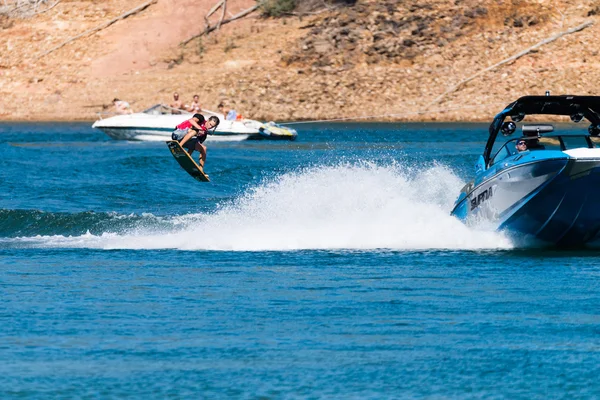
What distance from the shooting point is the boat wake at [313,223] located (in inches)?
697

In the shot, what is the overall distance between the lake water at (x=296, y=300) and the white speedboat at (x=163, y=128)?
65.8 ft

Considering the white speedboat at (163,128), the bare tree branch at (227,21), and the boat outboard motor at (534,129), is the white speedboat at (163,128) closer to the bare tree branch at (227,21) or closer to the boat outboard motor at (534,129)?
the bare tree branch at (227,21)

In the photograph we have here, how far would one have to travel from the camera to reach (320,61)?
61781mm

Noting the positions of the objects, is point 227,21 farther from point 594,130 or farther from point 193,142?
point 594,130

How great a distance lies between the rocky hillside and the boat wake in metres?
32.2

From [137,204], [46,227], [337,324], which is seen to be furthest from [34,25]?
[337,324]

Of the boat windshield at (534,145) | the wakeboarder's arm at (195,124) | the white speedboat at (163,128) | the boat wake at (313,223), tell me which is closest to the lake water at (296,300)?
the boat wake at (313,223)

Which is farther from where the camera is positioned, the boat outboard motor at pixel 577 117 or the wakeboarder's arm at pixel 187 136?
the wakeboarder's arm at pixel 187 136

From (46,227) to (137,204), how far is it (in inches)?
201

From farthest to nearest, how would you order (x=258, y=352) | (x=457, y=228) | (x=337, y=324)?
1. (x=457, y=228)
2. (x=337, y=324)
3. (x=258, y=352)

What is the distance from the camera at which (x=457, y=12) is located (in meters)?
62.8

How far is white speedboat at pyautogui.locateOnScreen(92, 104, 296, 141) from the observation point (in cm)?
4566

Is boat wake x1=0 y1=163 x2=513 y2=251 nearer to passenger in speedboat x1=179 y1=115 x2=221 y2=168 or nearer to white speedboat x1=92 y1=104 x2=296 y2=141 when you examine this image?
passenger in speedboat x1=179 y1=115 x2=221 y2=168

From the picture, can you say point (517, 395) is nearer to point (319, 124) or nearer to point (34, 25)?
point (319, 124)
